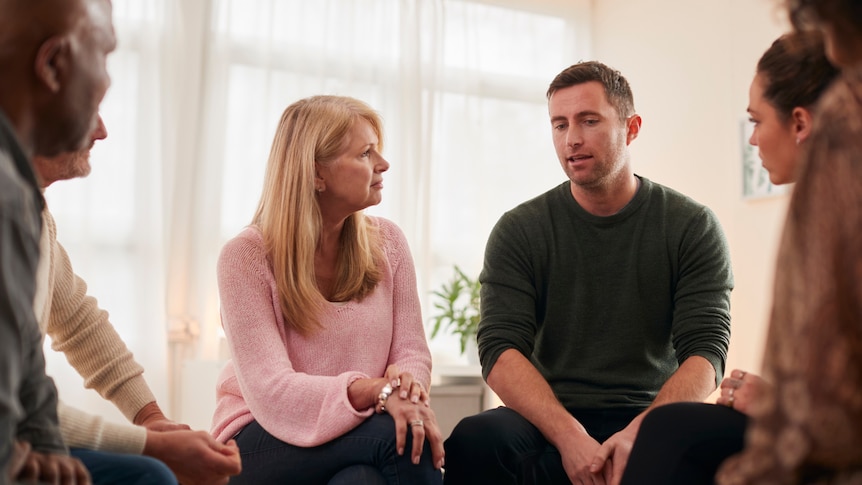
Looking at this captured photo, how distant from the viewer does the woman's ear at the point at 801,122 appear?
Answer: 59.0 inches

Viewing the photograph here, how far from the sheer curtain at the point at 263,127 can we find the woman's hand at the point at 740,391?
8.85 feet

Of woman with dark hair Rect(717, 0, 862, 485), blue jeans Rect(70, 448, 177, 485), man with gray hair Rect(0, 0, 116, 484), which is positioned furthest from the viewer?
blue jeans Rect(70, 448, 177, 485)

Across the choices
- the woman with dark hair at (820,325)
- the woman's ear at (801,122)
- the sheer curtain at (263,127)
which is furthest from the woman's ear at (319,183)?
the sheer curtain at (263,127)

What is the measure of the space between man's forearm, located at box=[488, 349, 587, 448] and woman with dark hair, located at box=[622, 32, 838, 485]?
441 millimetres

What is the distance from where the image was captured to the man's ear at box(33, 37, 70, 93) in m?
0.95

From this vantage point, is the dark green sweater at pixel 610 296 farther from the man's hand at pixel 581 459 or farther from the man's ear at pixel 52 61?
the man's ear at pixel 52 61

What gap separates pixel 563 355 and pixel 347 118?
2.53ft

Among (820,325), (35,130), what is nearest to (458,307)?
(35,130)

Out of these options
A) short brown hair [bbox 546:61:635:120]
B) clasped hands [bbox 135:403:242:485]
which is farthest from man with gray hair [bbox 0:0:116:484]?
short brown hair [bbox 546:61:635:120]

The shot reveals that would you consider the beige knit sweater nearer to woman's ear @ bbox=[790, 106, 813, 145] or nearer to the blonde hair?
the blonde hair

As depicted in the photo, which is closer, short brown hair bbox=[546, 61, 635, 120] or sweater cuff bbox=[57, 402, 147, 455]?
sweater cuff bbox=[57, 402, 147, 455]

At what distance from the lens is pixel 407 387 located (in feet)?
5.65

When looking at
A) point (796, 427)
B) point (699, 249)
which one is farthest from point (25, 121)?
point (699, 249)

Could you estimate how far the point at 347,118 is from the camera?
2.03 meters
